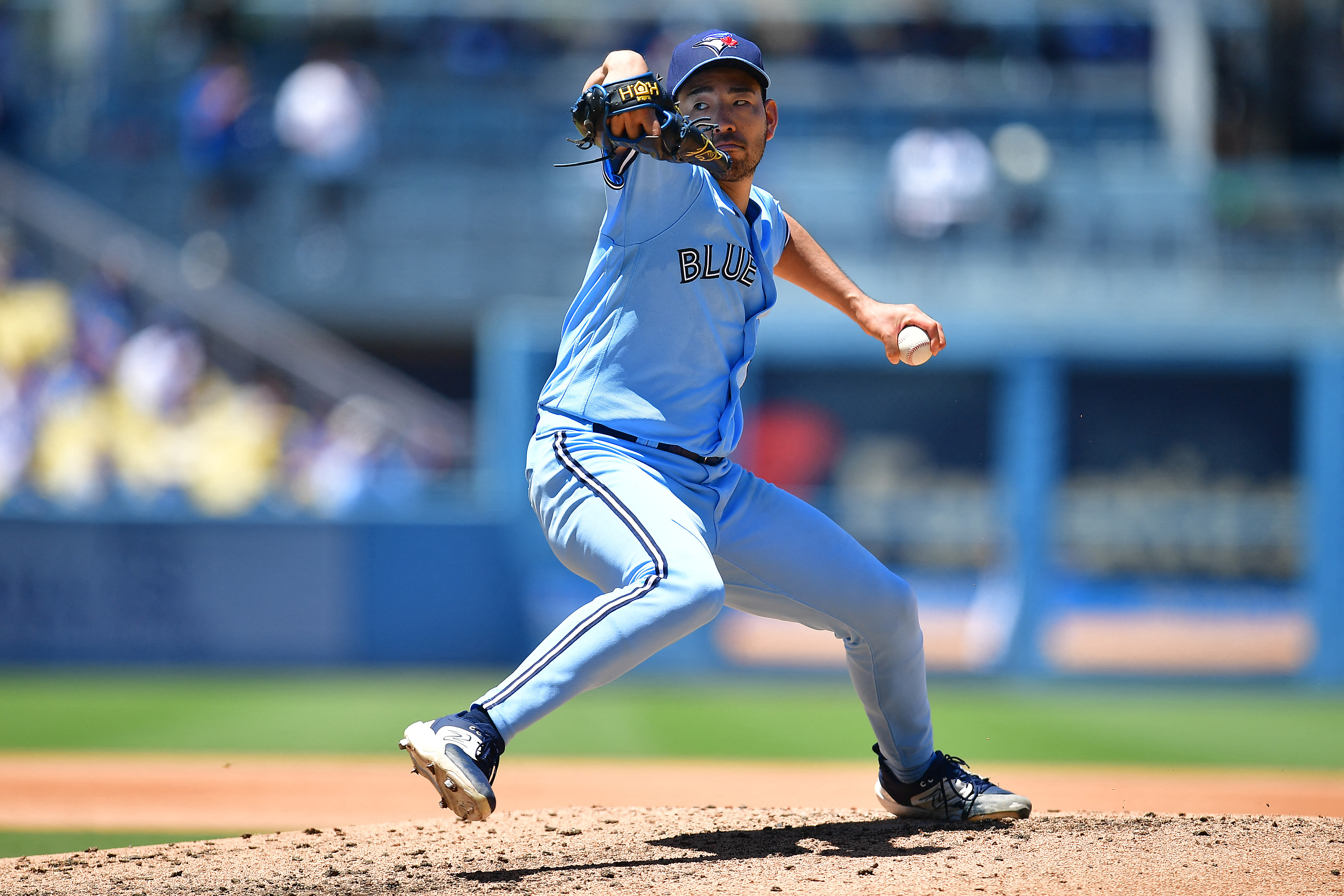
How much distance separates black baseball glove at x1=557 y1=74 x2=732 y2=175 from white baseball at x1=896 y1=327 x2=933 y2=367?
2.31 ft

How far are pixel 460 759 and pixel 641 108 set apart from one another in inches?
51.2

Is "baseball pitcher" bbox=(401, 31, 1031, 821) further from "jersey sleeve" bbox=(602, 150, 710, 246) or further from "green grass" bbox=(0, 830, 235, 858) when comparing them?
"green grass" bbox=(0, 830, 235, 858)

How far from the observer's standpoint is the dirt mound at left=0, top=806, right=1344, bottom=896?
120 inches

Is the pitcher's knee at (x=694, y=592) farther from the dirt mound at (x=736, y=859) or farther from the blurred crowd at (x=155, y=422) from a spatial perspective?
the blurred crowd at (x=155, y=422)

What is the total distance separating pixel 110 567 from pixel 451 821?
6.46 metres

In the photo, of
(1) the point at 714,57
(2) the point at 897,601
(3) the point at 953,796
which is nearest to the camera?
(1) the point at 714,57

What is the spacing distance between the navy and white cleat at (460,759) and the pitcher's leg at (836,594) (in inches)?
28.3

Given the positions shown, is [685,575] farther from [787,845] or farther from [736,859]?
[787,845]

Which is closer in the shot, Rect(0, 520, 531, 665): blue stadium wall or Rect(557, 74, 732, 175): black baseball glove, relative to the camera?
Rect(557, 74, 732, 175): black baseball glove

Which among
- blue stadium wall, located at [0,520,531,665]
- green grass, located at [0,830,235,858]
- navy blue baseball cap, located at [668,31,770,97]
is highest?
blue stadium wall, located at [0,520,531,665]

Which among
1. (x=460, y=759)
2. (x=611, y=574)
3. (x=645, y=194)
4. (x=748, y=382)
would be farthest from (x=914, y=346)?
(x=748, y=382)

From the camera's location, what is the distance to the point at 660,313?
123 inches

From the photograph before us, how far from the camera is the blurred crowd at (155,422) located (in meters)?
10.9

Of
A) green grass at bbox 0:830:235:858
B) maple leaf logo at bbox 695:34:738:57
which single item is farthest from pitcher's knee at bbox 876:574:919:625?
green grass at bbox 0:830:235:858
